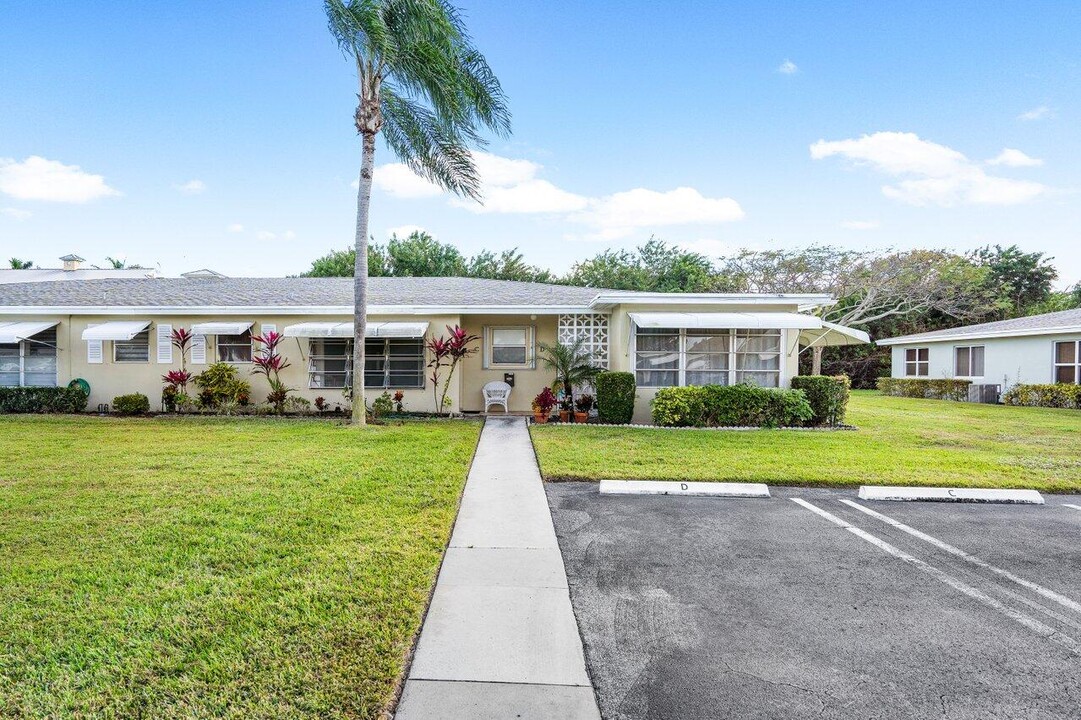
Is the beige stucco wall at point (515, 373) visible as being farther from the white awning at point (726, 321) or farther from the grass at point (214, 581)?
the grass at point (214, 581)

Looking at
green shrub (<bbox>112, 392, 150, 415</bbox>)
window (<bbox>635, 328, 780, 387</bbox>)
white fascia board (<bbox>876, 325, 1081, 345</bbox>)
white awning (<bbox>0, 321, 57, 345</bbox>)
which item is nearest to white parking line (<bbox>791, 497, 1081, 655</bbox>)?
window (<bbox>635, 328, 780, 387</bbox>)

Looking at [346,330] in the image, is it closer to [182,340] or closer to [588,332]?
[182,340]

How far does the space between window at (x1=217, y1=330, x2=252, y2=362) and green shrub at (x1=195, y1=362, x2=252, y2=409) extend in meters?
0.55

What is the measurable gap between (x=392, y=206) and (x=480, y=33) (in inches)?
435

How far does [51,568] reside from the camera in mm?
3844

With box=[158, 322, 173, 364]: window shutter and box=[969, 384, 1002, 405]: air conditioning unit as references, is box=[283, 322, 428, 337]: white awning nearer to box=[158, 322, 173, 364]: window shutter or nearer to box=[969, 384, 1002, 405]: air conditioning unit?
box=[158, 322, 173, 364]: window shutter

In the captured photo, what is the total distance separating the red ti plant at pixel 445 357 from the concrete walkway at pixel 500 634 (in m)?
7.50

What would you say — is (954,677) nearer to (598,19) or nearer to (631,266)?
(598,19)

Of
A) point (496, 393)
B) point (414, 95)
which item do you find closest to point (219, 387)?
point (496, 393)

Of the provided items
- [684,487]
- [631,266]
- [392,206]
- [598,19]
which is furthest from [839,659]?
[631,266]

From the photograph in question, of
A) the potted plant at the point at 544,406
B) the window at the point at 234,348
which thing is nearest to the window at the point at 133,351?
the window at the point at 234,348

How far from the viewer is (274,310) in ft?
43.7

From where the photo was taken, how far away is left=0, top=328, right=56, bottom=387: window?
1376 cm

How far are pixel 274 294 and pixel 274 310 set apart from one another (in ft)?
7.01
